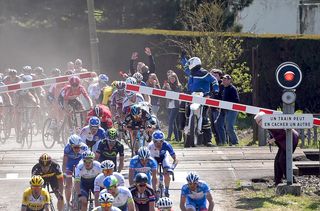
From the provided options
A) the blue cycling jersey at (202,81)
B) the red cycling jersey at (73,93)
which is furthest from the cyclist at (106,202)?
the blue cycling jersey at (202,81)

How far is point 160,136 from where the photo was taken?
19234 millimetres

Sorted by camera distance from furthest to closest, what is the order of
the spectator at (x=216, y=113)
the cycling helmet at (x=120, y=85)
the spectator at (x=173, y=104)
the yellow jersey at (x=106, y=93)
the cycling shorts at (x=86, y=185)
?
1. the spectator at (x=173, y=104)
2. the spectator at (x=216, y=113)
3. the yellow jersey at (x=106, y=93)
4. the cycling helmet at (x=120, y=85)
5. the cycling shorts at (x=86, y=185)

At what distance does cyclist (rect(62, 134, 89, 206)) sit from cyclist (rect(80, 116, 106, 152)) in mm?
759

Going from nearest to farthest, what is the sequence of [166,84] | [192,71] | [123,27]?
1. [192,71]
2. [166,84]
3. [123,27]

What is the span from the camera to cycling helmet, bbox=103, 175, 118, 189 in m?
16.1

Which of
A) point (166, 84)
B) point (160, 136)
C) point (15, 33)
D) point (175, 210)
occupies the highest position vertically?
point (15, 33)

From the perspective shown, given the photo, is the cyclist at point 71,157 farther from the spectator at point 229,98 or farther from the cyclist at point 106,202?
the spectator at point 229,98

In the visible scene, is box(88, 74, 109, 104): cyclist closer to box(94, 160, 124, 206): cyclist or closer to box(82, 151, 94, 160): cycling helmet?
box(82, 151, 94, 160): cycling helmet

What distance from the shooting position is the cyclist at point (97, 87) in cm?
2706

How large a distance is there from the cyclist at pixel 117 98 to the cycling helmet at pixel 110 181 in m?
7.27

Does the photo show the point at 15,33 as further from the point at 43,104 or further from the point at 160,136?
the point at 160,136

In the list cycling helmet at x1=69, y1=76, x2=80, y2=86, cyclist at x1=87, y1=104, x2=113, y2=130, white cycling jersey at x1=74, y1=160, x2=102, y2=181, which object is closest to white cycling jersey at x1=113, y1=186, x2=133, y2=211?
white cycling jersey at x1=74, y1=160, x2=102, y2=181

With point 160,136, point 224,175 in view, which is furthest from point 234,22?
point 160,136

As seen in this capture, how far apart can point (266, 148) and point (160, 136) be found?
21.6 feet
